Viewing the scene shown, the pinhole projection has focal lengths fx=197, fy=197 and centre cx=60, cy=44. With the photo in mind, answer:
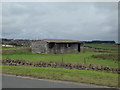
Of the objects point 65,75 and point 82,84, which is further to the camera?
point 65,75

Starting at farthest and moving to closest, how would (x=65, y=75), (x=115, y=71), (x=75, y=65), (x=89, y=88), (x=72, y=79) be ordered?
1. (x=75, y=65)
2. (x=115, y=71)
3. (x=65, y=75)
4. (x=72, y=79)
5. (x=89, y=88)

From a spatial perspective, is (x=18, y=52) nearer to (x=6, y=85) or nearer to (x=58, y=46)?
(x=58, y=46)

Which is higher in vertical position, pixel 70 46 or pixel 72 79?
pixel 70 46

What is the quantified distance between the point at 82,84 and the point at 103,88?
134 cm

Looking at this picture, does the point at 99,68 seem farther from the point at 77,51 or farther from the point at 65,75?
the point at 77,51

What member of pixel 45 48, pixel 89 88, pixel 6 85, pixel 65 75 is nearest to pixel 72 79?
pixel 65 75

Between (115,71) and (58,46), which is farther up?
(58,46)

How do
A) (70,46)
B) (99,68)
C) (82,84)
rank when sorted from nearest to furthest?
(82,84) < (99,68) < (70,46)

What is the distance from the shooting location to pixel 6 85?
10.6 m

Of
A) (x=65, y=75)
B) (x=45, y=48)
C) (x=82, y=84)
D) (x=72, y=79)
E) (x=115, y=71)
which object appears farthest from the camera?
(x=45, y=48)

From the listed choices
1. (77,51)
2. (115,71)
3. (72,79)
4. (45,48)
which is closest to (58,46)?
(45,48)

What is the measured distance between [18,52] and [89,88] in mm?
31386

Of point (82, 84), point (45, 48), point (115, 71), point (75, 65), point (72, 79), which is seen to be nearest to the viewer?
point (82, 84)

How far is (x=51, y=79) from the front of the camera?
1260 centimetres
